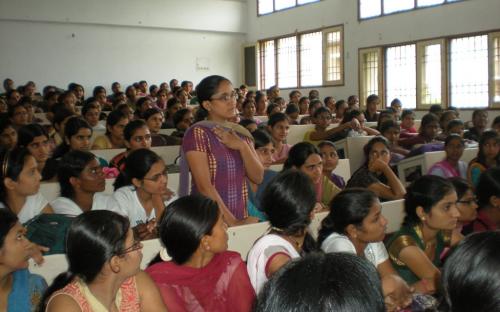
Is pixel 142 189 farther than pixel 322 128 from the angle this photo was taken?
No

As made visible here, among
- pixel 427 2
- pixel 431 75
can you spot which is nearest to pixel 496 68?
pixel 431 75

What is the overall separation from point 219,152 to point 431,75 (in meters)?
8.44

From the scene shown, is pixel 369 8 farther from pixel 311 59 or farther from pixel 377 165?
pixel 377 165

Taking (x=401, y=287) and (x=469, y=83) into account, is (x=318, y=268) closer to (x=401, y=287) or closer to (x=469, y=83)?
(x=401, y=287)

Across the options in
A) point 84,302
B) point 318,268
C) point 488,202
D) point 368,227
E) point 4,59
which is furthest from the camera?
point 4,59

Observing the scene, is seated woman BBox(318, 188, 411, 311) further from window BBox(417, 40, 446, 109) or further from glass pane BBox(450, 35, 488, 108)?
window BBox(417, 40, 446, 109)

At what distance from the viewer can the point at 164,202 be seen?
2.91 m

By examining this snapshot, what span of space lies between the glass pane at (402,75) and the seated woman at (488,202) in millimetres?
7498

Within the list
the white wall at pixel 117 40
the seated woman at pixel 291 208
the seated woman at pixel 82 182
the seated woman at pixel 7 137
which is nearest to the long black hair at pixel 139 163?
the seated woman at pixel 82 182

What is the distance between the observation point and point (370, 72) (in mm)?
11156

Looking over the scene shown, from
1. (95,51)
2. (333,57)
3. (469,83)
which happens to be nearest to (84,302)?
(469,83)

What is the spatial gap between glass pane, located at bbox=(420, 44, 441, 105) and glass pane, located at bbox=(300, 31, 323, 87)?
274 cm

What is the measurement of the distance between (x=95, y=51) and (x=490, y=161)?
1027 centimetres

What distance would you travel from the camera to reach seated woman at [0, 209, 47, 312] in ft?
5.70
